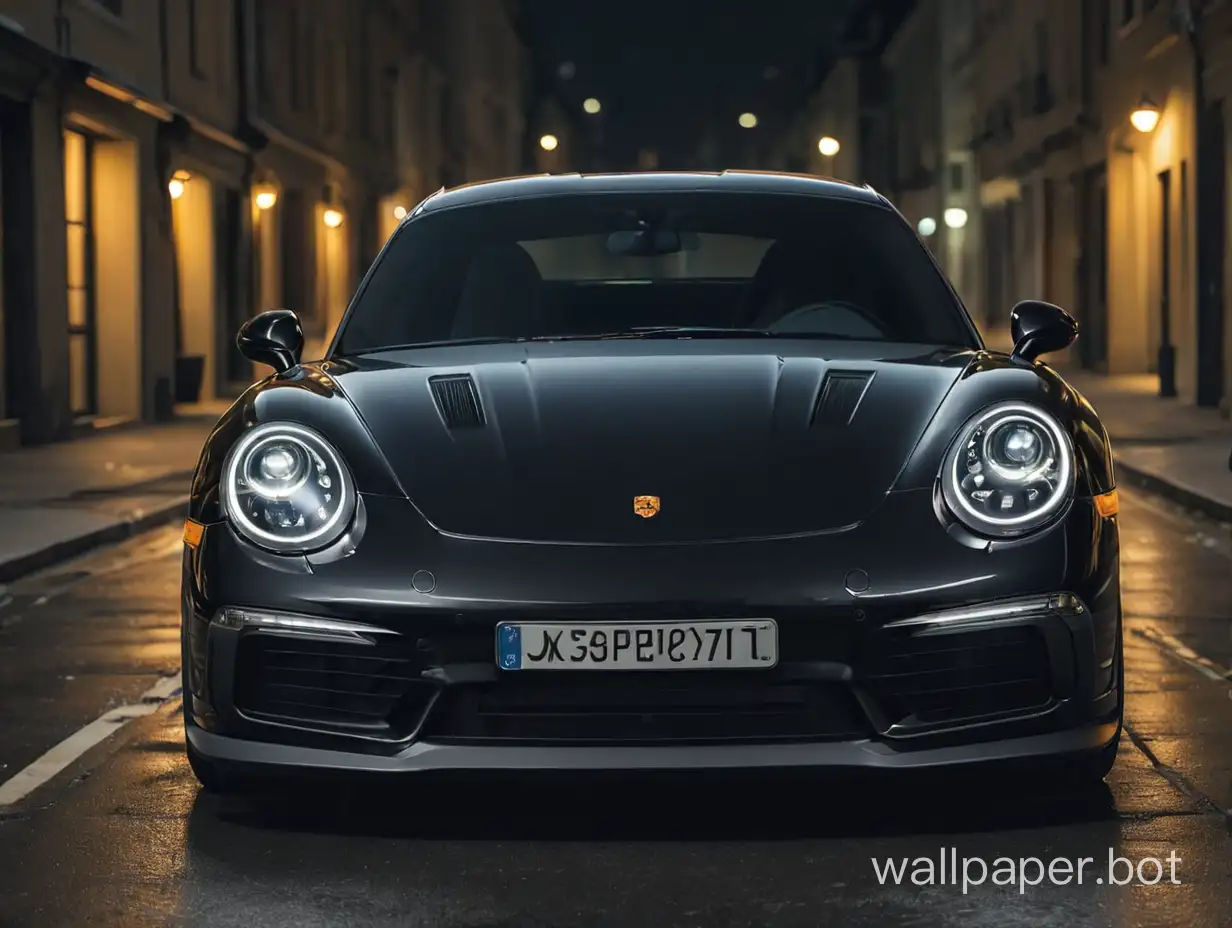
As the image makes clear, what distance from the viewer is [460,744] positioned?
4172 millimetres

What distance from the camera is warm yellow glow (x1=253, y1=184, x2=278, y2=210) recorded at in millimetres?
30531

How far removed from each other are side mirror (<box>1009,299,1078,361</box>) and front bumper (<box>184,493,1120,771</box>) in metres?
1.11

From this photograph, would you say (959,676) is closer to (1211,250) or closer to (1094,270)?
(1211,250)

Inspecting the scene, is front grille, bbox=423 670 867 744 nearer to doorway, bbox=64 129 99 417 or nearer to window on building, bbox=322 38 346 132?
doorway, bbox=64 129 99 417

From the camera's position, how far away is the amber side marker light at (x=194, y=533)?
14.6 ft

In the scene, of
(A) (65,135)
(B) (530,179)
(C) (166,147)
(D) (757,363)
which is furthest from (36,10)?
Result: (D) (757,363)

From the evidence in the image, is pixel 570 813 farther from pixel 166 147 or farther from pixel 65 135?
pixel 166 147

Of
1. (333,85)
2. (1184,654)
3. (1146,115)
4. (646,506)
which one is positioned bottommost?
(1184,654)

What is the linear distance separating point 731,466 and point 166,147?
20.9m

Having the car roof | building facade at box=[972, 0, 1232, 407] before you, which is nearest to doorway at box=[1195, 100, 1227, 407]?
building facade at box=[972, 0, 1232, 407]

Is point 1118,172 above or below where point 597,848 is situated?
above

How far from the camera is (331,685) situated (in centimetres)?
424

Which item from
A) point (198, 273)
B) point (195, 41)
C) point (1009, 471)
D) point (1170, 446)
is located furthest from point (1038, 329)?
point (198, 273)

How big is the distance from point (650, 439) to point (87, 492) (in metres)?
10.3
